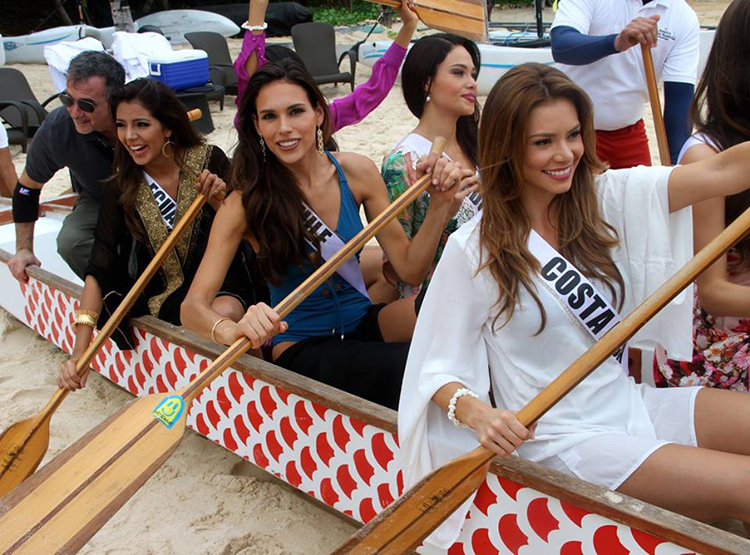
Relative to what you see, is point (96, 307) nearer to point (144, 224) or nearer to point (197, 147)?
point (144, 224)

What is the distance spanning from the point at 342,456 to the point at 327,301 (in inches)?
24.5

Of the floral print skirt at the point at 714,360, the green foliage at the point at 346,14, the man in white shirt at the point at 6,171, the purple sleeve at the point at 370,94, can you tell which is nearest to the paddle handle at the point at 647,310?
the floral print skirt at the point at 714,360

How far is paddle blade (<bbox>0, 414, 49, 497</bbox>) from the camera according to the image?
2.81 m

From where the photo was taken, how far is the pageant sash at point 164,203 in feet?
10.4

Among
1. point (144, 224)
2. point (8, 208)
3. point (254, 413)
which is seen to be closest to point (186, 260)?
point (144, 224)

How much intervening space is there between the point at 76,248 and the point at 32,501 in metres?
1.93

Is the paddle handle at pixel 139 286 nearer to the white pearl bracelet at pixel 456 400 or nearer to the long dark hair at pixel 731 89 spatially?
the white pearl bracelet at pixel 456 400

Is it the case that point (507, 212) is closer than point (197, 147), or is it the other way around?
point (507, 212)

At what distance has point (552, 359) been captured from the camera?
6.32 feet

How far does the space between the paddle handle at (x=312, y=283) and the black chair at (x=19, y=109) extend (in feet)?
20.8

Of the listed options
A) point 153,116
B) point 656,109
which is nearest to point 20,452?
point 153,116

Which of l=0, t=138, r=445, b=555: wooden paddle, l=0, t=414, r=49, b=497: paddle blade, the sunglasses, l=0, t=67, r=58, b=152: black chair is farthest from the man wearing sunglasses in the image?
l=0, t=67, r=58, b=152: black chair

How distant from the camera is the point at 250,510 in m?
2.72

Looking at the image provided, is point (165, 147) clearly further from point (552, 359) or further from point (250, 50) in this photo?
point (552, 359)
